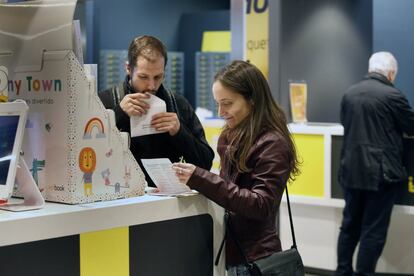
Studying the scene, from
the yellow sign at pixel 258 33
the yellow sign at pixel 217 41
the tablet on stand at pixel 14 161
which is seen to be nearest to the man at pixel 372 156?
the yellow sign at pixel 258 33

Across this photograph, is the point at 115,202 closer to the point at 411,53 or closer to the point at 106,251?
the point at 106,251

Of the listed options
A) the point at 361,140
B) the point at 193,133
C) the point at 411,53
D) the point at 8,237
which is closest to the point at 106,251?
the point at 8,237

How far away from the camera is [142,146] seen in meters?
2.81

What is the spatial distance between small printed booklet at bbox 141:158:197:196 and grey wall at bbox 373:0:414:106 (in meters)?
4.26

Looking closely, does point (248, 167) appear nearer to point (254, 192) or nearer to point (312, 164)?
point (254, 192)

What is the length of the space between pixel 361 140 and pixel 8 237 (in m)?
3.52

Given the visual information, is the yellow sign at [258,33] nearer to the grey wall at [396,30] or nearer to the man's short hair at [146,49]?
the grey wall at [396,30]

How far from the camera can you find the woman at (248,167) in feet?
7.17

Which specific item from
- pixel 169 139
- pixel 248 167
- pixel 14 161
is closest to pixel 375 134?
pixel 169 139

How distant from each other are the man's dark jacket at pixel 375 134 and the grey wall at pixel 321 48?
873mm

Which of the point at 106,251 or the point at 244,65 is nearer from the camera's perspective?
the point at 106,251

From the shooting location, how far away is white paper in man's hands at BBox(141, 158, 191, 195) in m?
2.17

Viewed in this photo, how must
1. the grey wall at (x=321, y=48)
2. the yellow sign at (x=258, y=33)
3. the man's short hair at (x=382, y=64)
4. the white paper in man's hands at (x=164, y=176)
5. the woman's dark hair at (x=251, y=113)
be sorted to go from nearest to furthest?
1. the white paper in man's hands at (x=164, y=176)
2. the woman's dark hair at (x=251, y=113)
3. the man's short hair at (x=382, y=64)
4. the grey wall at (x=321, y=48)
5. the yellow sign at (x=258, y=33)

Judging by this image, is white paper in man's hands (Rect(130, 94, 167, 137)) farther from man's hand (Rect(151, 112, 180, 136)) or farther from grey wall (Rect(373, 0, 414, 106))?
grey wall (Rect(373, 0, 414, 106))
